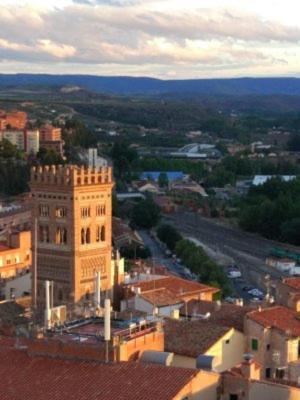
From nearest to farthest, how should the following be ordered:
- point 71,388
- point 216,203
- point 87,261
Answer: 1. point 71,388
2. point 87,261
3. point 216,203

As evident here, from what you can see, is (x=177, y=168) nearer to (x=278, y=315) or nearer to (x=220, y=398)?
(x=278, y=315)

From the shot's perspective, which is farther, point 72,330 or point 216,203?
point 216,203

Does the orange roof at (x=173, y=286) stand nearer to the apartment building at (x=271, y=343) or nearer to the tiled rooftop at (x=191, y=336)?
the apartment building at (x=271, y=343)

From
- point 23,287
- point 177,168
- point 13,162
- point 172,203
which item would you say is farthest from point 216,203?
point 23,287

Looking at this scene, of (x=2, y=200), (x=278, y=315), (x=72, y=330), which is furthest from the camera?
(x=2, y=200)

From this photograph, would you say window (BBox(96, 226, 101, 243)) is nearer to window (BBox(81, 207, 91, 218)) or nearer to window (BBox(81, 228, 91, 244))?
window (BBox(81, 228, 91, 244))

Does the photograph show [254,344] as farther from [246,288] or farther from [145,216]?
[145,216]

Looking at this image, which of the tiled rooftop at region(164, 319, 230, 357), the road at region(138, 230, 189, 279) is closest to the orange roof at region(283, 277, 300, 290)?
the tiled rooftop at region(164, 319, 230, 357)
